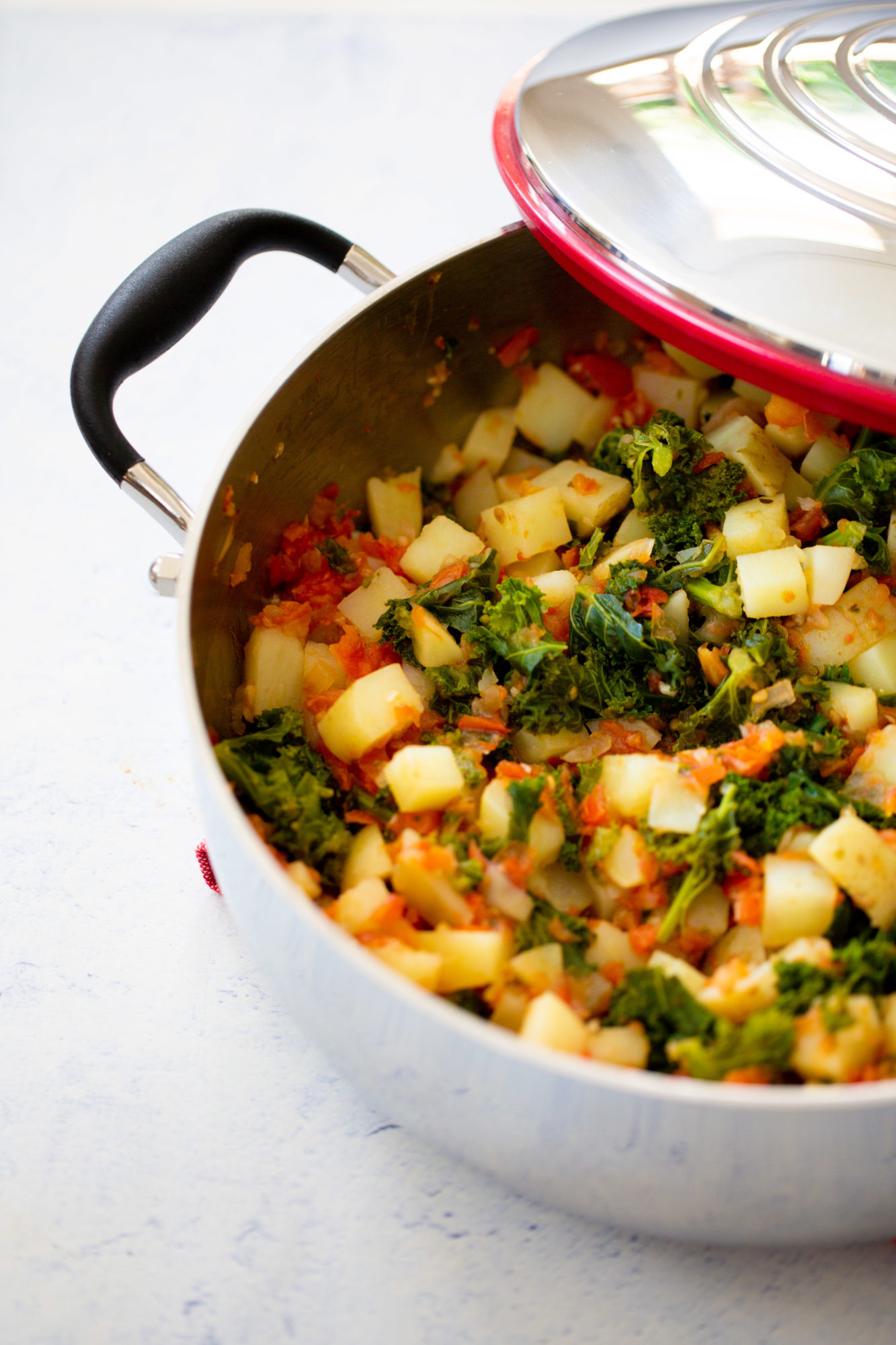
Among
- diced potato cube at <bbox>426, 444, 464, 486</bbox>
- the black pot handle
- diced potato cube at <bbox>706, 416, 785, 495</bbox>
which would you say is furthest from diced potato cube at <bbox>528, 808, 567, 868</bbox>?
diced potato cube at <bbox>426, 444, 464, 486</bbox>

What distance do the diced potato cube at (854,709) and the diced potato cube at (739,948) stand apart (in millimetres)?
441

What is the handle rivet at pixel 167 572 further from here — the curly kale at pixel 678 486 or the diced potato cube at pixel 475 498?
the curly kale at pixel 678 486

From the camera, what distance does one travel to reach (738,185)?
1864mm

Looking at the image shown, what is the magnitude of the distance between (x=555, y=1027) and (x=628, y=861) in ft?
1.26

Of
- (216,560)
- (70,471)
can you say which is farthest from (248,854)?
(70,471)

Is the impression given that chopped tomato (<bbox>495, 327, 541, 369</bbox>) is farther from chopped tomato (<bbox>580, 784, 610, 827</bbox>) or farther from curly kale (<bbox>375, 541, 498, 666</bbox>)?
chopped tomato (<bbox>580, 784, 610, 827</bbox>)

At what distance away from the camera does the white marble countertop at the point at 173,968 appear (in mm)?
1675

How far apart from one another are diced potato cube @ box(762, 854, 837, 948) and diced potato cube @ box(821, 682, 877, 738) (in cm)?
36

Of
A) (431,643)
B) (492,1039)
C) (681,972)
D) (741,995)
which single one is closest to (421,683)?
(431,643)

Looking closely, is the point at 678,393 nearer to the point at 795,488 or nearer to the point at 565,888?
the point at 795,488

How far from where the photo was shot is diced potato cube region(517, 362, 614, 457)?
99.8 inches

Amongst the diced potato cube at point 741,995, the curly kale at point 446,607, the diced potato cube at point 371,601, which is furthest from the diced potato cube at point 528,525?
the diced potato cube at point 741,995

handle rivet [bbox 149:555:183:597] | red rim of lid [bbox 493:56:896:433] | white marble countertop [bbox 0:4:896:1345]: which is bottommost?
white marble countertop [bbox 0:4:896:1345]

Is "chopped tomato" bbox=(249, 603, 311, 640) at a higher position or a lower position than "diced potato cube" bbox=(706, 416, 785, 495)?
lower
